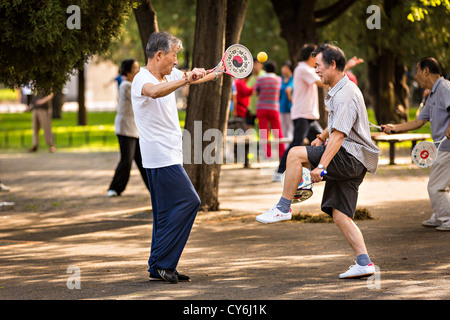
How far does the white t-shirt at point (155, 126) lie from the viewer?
22.0 ft

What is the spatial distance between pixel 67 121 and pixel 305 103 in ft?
75.0

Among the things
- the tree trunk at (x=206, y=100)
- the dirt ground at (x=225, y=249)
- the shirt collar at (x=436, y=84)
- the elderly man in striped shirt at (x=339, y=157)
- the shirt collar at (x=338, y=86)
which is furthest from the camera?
the tree trunk at (x=206, y=100)

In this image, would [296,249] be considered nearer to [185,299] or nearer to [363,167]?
[363,167]

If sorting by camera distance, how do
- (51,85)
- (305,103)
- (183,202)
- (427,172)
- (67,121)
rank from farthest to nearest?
(67,121) < (427,172) < (305,103) < (51,85) < (183,202)

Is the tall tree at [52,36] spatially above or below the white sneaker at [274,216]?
above

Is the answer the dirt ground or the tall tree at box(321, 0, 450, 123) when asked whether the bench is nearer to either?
the dirt ground

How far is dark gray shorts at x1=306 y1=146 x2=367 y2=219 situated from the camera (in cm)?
670

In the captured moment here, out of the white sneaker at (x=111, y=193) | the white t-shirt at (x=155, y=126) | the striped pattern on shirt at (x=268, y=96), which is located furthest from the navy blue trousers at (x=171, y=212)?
the striped pattern on shirt at (x=268, y=96)

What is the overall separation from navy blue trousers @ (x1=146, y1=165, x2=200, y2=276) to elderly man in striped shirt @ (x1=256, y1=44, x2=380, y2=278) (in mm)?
659

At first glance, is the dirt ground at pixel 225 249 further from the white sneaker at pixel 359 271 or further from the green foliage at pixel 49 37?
the green foliage at pixel 49 37

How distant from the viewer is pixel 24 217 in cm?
1112

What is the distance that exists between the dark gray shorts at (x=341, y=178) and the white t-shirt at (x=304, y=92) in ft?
20.0

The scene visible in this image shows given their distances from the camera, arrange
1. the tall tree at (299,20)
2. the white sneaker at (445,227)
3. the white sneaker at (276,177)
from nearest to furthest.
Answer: the white sneaker at (445,227) < the white sneaker at (276,177) < the tall tree at (299,20)

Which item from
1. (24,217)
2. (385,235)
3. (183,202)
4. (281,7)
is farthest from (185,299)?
(281,7)
